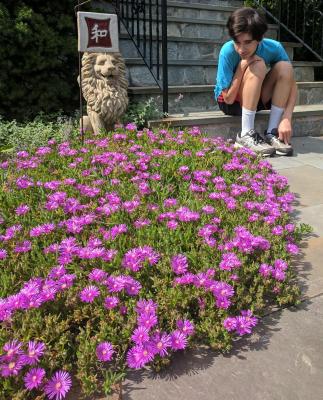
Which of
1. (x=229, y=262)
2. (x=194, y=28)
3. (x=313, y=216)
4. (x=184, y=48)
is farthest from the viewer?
(x=194, y=28)

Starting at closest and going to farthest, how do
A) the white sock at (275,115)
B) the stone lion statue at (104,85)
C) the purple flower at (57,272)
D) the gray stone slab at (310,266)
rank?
the purple flower at (57,272) < the gray stone slab at (310,266) < the stone lion statue at (104,85) < the white sock at (275,115)

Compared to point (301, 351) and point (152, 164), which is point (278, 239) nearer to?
point (301, 351)

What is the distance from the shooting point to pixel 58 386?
1381mm

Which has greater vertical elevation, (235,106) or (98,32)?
(98,32)

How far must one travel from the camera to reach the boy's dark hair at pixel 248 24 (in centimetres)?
388

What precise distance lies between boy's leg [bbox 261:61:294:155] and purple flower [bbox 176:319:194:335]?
10.3 ft

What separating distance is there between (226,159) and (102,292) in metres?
2.19

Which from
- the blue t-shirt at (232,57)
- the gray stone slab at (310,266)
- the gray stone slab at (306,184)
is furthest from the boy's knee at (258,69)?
the gray stone slab at (310,266)

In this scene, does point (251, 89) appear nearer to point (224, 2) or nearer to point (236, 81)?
point (236, 81)

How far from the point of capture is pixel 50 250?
208 centimetres

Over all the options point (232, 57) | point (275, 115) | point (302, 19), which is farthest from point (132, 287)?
point (302, 19)

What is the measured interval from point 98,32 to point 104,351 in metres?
2.92

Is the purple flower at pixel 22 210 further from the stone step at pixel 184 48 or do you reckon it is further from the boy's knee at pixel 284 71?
the stone step at pixel 184 48

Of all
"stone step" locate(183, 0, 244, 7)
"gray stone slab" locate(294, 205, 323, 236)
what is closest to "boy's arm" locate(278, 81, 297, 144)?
"gray stone slab" locate(294, 205, 323, 236)
